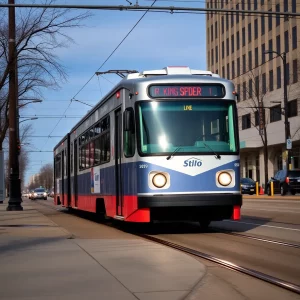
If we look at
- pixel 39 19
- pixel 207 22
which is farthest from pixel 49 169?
pixel 39 19

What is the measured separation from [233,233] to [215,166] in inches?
78.7

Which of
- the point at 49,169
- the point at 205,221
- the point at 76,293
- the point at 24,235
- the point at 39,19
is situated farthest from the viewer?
the point at 49,169

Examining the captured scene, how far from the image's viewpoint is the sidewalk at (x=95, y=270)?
22.5 feet

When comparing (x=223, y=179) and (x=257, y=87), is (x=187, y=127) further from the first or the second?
(x=257, y=87)

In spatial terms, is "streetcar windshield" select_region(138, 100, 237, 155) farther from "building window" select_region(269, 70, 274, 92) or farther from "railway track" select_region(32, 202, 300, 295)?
"building window" select_region(269, 70, 274, 92)

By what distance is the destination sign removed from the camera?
42.4ft

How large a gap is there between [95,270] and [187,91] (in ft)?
18.9

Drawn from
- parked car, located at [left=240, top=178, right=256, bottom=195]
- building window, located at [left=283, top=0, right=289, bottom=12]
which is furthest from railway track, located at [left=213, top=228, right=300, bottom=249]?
building window, located at [left=283, top=0, right=289, bottom=12]

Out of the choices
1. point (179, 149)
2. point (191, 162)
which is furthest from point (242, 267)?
point (179, 149)

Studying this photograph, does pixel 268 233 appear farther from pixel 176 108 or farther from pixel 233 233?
pixel 176 108

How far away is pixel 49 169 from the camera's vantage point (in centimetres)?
16688

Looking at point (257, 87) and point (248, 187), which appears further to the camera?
point (257, 87)

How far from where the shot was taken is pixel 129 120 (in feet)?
42.3

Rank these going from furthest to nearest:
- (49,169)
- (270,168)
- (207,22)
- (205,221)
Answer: (49,169) < (207,22) < (270,168) < (205,221)
